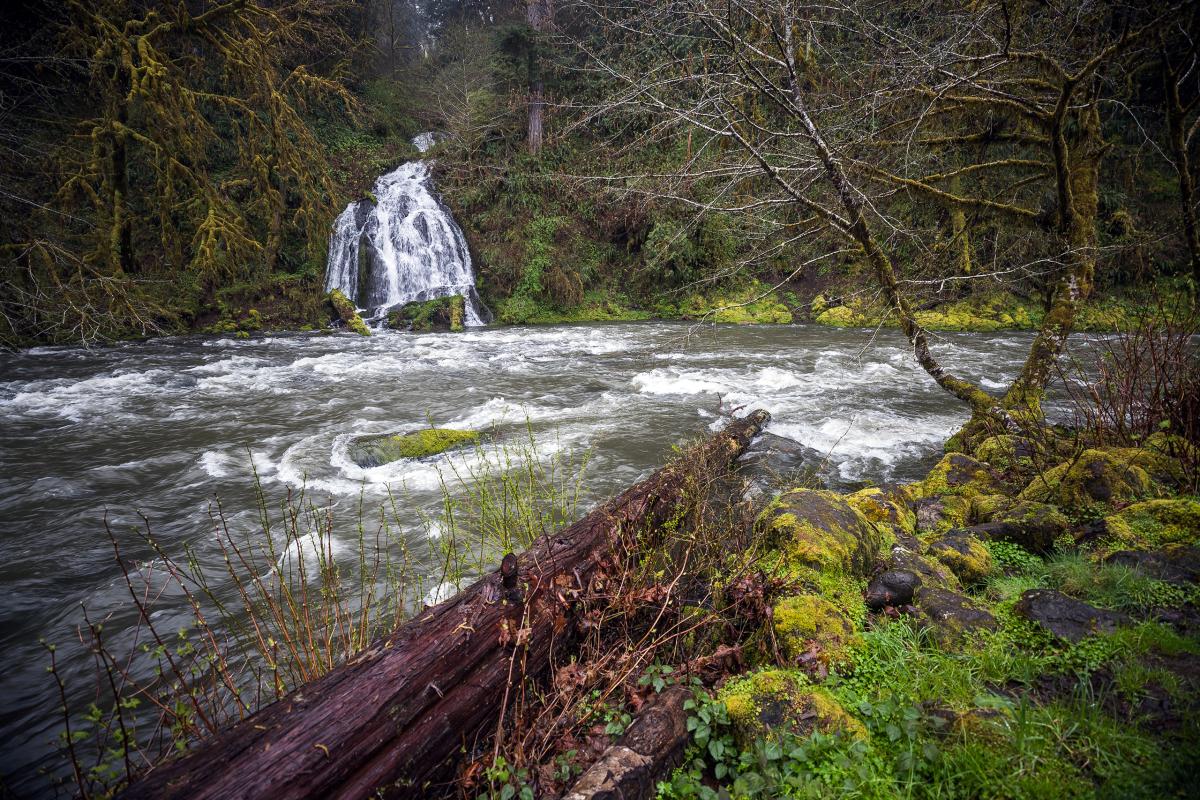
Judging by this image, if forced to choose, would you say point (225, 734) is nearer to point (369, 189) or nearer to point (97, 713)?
point (97, 713)

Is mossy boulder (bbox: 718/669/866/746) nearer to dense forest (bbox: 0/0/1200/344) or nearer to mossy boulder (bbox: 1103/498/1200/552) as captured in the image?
mossy boulder (bbox: 1103/498/1200/552)

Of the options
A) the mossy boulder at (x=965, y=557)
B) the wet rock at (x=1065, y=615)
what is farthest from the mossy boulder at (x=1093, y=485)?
the wet rock at (x=1065, y=615)

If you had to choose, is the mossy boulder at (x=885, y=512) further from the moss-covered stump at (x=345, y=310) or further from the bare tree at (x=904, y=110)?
the moss-covered stump at (x=345, y=310)

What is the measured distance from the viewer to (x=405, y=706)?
1.78 meters

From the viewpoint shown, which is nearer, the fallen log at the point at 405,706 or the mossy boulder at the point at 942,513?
the fallen log at the point at 405,706

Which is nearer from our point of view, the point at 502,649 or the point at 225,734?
the point at 225,734

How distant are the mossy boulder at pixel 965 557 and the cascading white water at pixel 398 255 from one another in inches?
649

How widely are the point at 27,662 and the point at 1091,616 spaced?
6.10m

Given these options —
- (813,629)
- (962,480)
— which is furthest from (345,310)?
(813,629)

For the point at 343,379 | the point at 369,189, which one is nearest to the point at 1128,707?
the point at 343,379

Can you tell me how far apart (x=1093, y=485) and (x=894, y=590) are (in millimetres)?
1939

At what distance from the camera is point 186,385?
380 inches

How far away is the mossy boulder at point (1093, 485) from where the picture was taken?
10.2 ft

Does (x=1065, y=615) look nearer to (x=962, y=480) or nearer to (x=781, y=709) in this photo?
(x=781, y=709)
